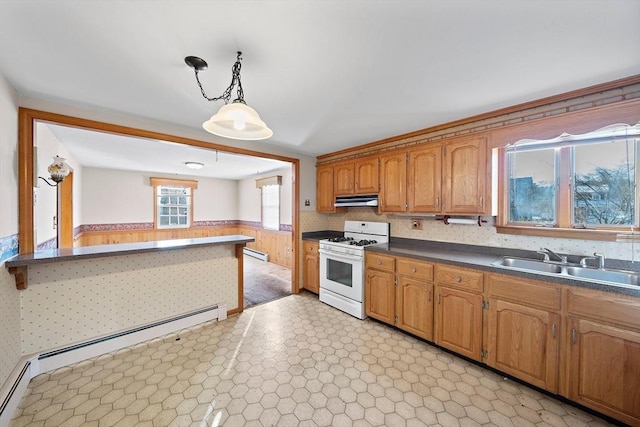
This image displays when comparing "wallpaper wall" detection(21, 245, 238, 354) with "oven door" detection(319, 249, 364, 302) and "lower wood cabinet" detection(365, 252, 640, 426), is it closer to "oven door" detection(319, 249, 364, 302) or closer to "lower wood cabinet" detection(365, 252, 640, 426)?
"oven door" detection(319, 249, 364, 302)

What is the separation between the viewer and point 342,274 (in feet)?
10.8

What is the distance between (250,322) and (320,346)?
3.24ft

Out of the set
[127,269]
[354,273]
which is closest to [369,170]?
[354,273]

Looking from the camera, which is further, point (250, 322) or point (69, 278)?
point (250, 322)

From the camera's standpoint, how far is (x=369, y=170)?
11.0 ft

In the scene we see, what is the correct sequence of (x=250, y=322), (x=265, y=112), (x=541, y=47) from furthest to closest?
(x=250, y=322), (x=265, y=112), (x=541, y=47)

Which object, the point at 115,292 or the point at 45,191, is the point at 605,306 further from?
the point at 45,191

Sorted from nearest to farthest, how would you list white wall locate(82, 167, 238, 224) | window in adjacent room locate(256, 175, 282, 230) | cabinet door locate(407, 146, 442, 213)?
1. cabinet door locate(407, 146, 442, 213)
2. white wall locate(82, 167, 238, 224)
3. window in adjacent room locate(256, 175, 282, 230)

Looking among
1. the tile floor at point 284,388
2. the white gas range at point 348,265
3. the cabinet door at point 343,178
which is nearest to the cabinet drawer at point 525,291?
the tile floor at point 284,388

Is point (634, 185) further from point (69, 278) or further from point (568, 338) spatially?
point (69, 278)

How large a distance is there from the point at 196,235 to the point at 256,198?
78.7 inches

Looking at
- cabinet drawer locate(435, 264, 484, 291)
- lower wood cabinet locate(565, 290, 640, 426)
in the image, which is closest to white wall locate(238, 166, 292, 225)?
cabinet drawer locate(435, 264, 484, 291)

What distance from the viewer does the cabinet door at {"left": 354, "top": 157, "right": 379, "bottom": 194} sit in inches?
129

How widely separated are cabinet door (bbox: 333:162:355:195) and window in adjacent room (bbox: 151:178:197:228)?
15.8ft
